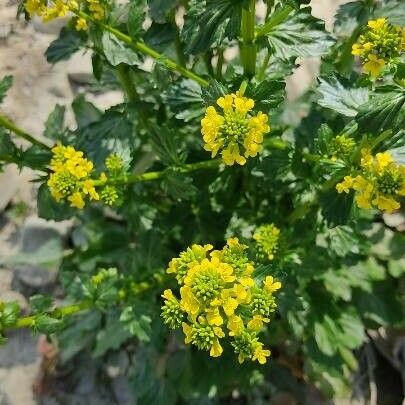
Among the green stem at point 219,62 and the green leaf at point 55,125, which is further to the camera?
the green leaf at point 55,125

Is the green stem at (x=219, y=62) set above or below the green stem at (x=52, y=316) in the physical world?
above

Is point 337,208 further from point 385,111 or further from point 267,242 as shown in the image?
point 385,111

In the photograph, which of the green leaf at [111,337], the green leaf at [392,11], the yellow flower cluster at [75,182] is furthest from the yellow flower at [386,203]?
the green leaf at [111,337]

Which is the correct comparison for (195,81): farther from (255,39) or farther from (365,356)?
(365,356)

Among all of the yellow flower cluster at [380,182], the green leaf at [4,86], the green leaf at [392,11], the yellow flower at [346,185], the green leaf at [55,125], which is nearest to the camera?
Answer: the yellow flower cluster at [380,182]

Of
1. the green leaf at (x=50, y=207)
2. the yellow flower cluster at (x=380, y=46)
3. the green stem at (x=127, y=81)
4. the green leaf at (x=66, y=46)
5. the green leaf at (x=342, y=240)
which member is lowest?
the green leaf at (x=342, y=240)

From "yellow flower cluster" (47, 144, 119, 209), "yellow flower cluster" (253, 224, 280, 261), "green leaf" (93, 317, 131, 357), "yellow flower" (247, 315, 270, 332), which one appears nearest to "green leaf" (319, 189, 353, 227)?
"yellow flower cluster" (253, 224, 280, 261)

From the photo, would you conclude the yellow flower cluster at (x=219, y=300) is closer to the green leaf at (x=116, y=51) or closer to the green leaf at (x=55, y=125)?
the green leaf at (x=116, y=51)
